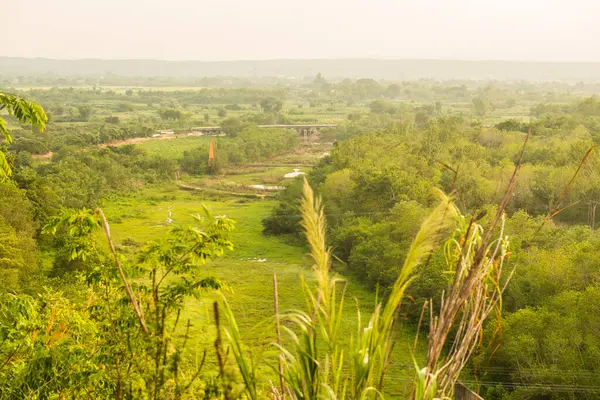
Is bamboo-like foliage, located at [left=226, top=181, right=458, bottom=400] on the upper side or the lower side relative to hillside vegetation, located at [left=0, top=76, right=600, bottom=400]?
upper

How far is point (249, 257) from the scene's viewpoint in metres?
27.6

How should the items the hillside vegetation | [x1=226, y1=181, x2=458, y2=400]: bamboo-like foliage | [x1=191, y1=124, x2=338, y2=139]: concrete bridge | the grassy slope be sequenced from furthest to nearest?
[x1=191, y1=124, x2=338, y2=139]: concrete bridge
the grassy slope
the hillside vegetation
[x1=226, y1=181, x2=458, y2=400]: bamboo-like foliage

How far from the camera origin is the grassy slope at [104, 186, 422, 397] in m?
18.6

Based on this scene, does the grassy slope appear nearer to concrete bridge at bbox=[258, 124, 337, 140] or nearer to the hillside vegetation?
the hillside vegetation

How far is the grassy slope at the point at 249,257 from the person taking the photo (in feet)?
61.1

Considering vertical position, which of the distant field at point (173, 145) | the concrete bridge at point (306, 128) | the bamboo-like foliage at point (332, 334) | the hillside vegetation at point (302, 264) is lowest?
the concrete bridge at point (306, 128)

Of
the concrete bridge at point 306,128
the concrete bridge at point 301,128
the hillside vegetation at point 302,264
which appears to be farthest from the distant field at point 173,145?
the concrete bridge at point 306,128

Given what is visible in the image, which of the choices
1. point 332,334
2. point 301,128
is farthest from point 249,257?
point 301,128

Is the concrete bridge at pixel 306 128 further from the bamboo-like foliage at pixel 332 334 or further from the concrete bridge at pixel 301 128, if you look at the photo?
the bamboo-like foliage at pixel 332 334

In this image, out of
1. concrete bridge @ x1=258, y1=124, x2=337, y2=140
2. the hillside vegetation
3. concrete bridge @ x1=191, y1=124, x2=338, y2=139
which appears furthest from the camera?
concrete bridge @ x1=258, y1=124, x2=337, y2=140

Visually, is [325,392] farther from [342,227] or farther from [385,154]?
[385,154]

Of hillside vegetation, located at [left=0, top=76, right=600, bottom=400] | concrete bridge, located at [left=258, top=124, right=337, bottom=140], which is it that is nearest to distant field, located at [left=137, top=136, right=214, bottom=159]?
hillside vegetation, located at [left=0, top=76, right=600, bottom=400]

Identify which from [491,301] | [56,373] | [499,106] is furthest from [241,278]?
[499,106]

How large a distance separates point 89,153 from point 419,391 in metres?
44.7
